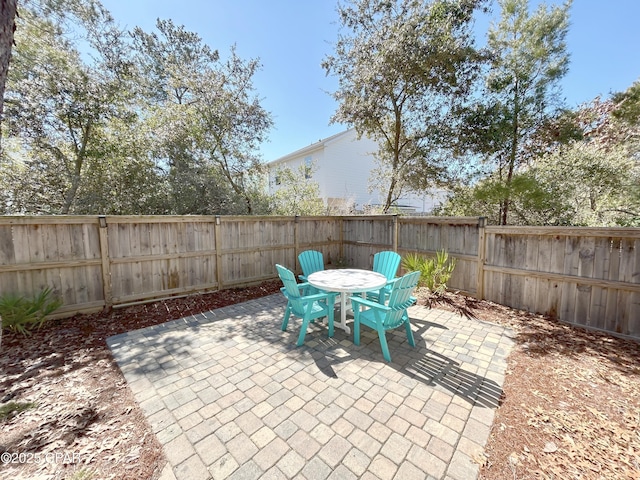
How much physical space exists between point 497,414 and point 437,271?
3.18 m

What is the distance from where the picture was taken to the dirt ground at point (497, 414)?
5.48ft

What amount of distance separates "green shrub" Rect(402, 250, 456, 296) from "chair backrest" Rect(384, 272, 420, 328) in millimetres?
2155

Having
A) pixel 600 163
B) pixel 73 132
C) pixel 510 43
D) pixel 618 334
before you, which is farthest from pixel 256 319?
pixel 510 43

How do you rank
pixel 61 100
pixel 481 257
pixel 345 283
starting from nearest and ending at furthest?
pixel 345 283
pixel 481 257
pixel 61 100

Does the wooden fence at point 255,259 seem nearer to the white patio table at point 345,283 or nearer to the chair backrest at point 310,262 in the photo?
the chair backrest at point 310,262

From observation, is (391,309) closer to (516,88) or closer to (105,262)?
(105,262)

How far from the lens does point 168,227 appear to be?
16.3ft

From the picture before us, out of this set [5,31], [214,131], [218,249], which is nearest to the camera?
[5,31]

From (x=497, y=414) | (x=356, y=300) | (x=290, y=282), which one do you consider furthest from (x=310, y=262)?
(x=497, y=414)

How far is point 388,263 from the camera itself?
4.58 metres

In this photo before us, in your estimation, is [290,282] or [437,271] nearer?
[290,282]

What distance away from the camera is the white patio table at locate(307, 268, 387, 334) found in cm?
331

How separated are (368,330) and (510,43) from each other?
323 inches

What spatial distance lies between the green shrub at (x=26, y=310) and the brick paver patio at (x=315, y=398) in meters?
1.28
